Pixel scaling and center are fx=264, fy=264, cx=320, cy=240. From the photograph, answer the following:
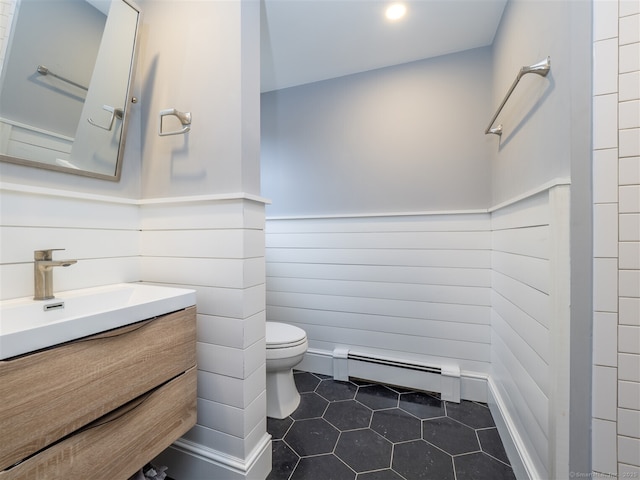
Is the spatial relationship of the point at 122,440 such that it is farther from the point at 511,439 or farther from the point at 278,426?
the point at 511,439

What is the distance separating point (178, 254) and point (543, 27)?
1.71m

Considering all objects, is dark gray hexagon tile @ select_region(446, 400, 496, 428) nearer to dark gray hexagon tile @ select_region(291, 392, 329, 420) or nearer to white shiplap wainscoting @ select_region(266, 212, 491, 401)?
white shiplap wainscoting @ select_region(266, 212, 491, 401)

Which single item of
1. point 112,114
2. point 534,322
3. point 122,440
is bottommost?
point 122,440

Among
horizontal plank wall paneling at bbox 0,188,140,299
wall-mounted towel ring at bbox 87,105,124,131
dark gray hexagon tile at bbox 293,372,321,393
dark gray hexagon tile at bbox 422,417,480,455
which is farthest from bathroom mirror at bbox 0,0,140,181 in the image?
dark gray hexagon tile at bbox 422,417,480,455

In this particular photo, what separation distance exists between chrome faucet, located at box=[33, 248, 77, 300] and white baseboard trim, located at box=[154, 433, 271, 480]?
803mm

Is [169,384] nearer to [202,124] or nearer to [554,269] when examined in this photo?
[202,124]

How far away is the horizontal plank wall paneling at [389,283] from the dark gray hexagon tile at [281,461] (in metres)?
0.78

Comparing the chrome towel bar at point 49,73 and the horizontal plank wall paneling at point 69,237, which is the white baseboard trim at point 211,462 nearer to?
the horizontal plank wall paneling at point 69,237

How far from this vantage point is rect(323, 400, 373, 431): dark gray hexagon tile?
1444 millimetres

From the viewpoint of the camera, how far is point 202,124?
1126mm

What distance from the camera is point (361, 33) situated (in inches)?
62.9

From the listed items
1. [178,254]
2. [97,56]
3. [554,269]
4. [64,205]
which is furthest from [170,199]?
[554,269]

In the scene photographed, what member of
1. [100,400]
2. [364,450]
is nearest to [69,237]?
[100,400]

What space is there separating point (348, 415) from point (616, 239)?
1448 millimetres
